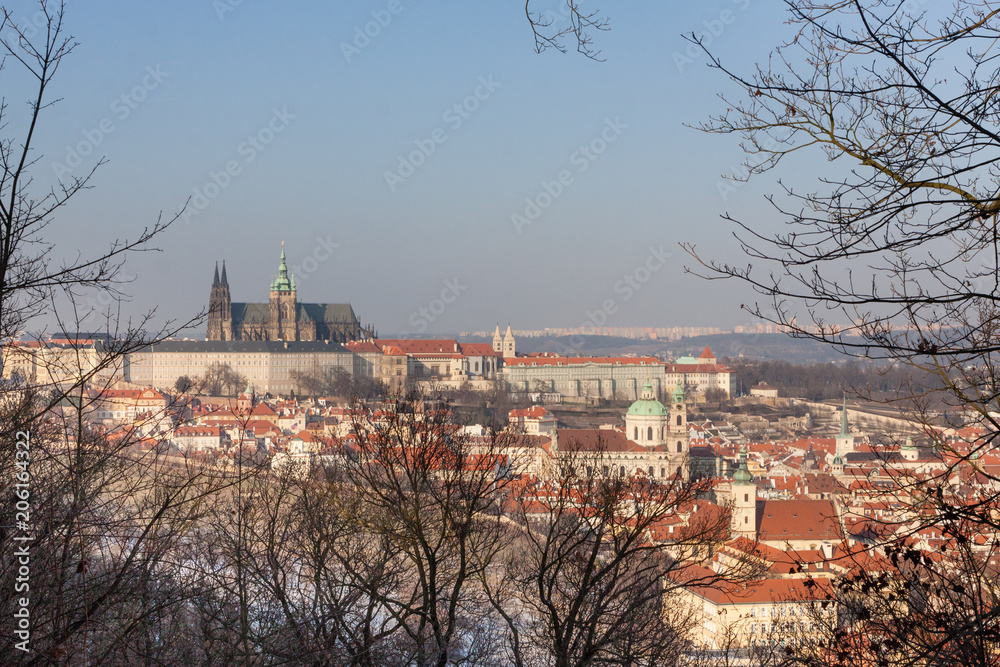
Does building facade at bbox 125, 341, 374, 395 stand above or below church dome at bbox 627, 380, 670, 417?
above

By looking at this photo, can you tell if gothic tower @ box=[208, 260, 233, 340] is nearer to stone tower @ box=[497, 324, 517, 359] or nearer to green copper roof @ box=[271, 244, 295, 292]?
green copper roof @ box=[271, 244, 295, 292]

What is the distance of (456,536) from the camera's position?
575 cm

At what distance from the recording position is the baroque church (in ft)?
275

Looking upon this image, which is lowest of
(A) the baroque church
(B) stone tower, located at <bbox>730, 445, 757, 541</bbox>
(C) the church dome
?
(B) stone tower, located at <bbox>730, 445, 757, 541</bbox>

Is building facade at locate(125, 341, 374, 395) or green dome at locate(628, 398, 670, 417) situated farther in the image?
building facade at locate(125, 341, 374, 395)

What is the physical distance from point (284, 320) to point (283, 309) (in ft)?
3.36

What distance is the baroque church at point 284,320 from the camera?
83.9 meters

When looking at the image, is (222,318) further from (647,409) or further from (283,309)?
(647,409)

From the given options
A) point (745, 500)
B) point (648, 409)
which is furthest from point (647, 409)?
point (745, 500)

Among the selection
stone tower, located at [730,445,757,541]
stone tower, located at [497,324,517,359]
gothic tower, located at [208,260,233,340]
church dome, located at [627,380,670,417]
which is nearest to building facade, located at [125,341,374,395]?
gothic tower, located at [208,260,233,340]

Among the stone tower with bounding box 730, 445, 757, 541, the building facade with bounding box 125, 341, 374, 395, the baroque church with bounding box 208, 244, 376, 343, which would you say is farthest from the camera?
the baroque church with bounding box 208, 244, 376, 343

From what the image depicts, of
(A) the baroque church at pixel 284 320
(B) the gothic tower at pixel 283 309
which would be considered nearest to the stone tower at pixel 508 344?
(A) the baroque church at pixel 284 320

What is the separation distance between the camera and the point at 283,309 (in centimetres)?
8569

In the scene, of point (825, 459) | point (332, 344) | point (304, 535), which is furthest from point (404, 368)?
point (304, 535)
